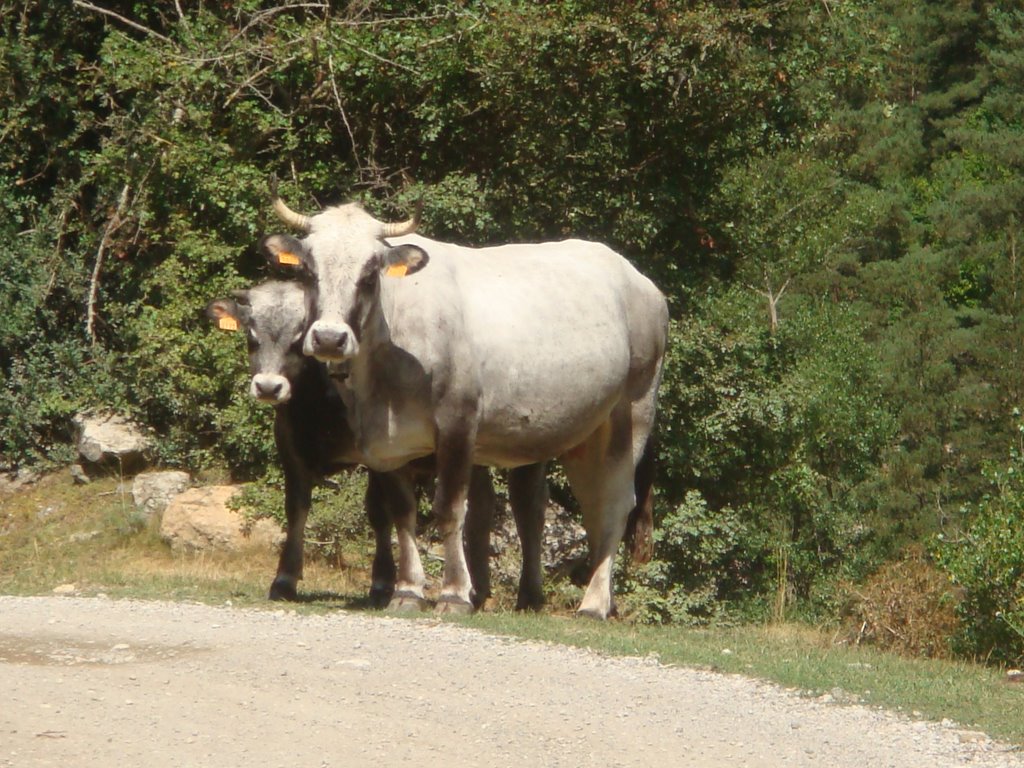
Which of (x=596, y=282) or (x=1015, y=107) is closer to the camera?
(x=596, y=282)

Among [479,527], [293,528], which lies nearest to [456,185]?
[479,527]

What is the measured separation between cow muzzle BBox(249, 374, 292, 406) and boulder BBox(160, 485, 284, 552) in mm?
5665

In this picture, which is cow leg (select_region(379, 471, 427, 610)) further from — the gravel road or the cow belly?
the gravel road

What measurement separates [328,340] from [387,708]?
10.9ft

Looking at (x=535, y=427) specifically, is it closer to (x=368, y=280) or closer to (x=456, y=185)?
(x=368, y=280)

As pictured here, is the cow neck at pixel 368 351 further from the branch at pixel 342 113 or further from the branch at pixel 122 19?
the branch at pixel 122 19

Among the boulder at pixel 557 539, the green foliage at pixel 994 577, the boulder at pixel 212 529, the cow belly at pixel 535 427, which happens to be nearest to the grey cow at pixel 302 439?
the cow belly at pixel 535 427

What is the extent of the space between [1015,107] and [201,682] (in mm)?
38522

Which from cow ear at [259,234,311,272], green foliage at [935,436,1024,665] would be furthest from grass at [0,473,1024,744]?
cow ear at [259,234,311,272]

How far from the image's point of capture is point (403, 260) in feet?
37.0

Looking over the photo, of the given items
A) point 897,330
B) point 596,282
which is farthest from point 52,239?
point 897,330

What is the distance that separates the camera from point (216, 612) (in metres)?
10.7

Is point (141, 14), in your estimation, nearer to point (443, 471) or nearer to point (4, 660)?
point (443, 471)

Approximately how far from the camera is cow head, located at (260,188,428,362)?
10773 millimetres
